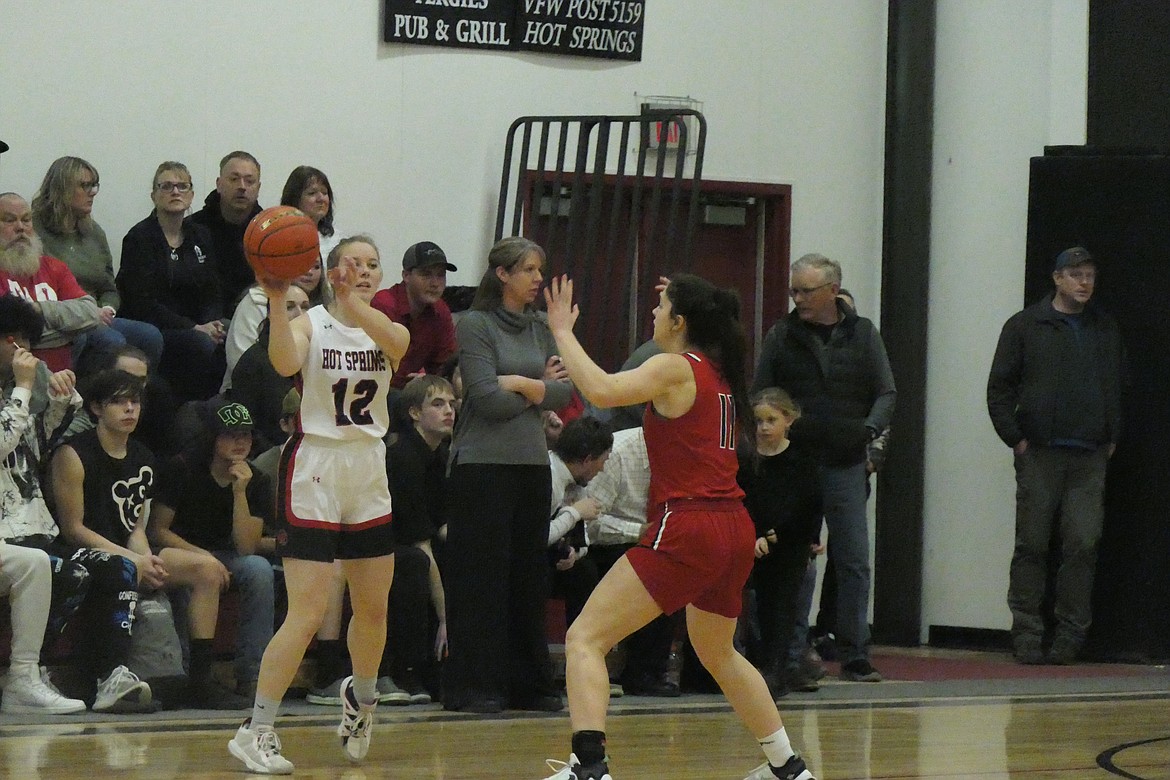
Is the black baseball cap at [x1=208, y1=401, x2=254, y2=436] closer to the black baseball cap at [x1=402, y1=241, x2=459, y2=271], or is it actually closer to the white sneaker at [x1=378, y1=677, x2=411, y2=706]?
the white sneaker at [x1=378, y1=677, x2=411, y2=706]

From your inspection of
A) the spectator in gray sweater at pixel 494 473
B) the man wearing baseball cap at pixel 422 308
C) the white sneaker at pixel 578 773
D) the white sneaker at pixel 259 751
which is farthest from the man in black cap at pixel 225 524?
the white sneaker at pixel 578 773

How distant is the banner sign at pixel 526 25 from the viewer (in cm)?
895

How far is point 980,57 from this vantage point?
9.95m

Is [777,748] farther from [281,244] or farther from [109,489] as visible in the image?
[109,489]

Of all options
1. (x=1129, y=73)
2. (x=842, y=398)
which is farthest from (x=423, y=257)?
(x=1129, y=73)

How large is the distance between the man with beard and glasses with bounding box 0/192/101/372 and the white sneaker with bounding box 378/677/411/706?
1.99 metres

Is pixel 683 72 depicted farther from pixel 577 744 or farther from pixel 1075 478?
pixel 577 744

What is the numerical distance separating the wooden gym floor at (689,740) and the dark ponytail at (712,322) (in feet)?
4.51

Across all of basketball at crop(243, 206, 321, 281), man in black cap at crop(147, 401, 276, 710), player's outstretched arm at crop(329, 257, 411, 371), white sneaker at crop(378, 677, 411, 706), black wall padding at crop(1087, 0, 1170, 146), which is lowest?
white sneaker at crop(378, 677, 411, 706)

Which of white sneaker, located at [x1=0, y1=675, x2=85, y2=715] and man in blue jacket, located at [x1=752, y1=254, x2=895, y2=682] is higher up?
man in blue jacket, located at [x1=752, y1=254, x2=895, y2=682]

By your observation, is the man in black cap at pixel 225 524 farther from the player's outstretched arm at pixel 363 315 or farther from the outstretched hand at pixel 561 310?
the outstretched hand at pixel 561 310

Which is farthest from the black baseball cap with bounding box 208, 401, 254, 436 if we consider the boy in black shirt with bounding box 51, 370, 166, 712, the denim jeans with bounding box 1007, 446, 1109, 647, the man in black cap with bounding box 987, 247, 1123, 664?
the denim jeans with bounding box 1007, 446, 1109, 647

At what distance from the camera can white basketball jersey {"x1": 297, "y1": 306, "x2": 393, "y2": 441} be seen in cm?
533

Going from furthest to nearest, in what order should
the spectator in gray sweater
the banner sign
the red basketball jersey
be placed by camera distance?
the banner sign < the spectator in gray sweater < the red basketball jersey
